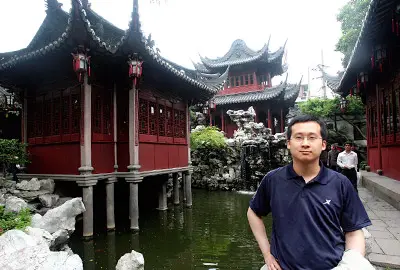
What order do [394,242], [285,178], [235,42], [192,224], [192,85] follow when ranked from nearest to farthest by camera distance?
1. [285,178]
2. [394,242]
3. [192,224]
4. [192,85]
5. [235,42]

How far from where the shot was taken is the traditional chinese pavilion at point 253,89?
23344 mm

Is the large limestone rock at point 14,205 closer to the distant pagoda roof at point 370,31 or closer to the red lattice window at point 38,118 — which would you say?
the red lattice window at point 38,118

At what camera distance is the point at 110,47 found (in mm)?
6434

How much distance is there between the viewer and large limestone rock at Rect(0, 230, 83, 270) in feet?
11.5

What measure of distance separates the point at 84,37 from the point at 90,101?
60.1 inches

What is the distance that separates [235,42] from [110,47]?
74.1 ft

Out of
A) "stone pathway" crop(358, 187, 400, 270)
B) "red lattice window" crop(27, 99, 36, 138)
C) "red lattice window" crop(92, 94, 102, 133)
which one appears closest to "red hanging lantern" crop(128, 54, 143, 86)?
"red lattice window" crop(92, 94, 102, 133)

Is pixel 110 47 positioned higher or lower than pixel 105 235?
higher

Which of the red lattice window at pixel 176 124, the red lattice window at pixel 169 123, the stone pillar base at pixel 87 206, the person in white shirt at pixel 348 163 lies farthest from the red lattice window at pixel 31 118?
the person in white shirt at pixel 348 163

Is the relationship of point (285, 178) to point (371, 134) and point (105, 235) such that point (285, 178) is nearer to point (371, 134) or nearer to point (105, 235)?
point (105, 235)

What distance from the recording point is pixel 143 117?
8.16 meters

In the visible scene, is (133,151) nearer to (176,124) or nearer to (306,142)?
(176,124)

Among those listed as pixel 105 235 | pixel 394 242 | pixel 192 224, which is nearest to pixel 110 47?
pixel 105 235

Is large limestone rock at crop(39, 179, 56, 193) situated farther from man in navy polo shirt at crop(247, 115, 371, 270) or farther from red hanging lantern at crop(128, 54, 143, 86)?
man in navy polo shirt at crop(247, 115, 371, 270)
